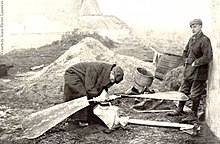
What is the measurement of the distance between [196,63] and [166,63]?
306cm

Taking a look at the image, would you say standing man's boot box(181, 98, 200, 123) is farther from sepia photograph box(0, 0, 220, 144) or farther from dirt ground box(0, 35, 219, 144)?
dirt ground box(0, 35, 219, 144)

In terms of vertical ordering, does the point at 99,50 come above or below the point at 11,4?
below

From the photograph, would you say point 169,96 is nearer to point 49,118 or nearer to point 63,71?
point 49,118

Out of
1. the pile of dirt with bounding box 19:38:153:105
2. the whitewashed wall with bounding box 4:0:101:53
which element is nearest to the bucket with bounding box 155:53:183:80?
the pile of dirt with bounding box 19:38:153:105

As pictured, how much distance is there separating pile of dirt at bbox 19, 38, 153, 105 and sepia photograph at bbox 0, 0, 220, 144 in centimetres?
2

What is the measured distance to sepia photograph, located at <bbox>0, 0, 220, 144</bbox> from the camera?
5836 mm

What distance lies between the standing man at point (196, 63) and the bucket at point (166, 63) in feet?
8.15

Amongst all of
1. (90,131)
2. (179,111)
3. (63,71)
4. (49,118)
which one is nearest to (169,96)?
(179,111)

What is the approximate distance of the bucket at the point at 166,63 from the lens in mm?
9086

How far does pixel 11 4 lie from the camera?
11.7 metres

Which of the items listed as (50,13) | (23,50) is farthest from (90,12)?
(23,50)

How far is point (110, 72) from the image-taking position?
5.87 m

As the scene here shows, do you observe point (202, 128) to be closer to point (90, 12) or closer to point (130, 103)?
point (130, 103)

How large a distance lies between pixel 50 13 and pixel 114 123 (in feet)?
23.1
